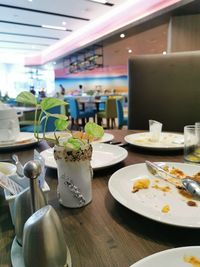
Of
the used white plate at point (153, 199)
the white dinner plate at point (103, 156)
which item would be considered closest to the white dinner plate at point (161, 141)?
the white dinner plate at point (103, 156)

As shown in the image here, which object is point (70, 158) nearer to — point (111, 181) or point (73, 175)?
point (73, 175)

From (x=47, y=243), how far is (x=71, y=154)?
0.69ft

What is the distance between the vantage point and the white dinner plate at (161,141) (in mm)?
918

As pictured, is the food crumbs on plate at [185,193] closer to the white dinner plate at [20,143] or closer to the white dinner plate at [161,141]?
the white dinner plate at [161,141]

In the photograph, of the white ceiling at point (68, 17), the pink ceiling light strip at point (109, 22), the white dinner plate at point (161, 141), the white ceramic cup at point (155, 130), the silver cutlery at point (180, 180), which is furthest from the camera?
the white ceiling at point (68, 17)

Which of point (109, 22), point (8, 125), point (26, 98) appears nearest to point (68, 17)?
point (109, 22)

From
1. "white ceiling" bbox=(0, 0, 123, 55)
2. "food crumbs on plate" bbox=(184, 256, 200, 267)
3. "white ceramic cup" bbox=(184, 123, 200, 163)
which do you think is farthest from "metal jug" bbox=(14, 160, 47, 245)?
"white ceiling" bbox=(0, 0, 123, 55)

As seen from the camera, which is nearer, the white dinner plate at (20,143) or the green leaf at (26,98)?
the green leaf at (26,98)

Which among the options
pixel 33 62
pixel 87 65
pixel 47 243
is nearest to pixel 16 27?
pixel 87 65

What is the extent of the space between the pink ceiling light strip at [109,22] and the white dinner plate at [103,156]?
12.7ft

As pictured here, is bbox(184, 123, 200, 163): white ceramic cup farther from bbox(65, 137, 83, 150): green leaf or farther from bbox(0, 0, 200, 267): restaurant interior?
bbox(65, 137, 83, 150): green leaf

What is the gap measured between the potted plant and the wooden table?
0.03 meters

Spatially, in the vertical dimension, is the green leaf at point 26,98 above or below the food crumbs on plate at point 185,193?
above

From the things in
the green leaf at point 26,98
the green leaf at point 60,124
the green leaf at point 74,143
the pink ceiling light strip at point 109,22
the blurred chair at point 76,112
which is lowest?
the blurred chair at point 76,112
